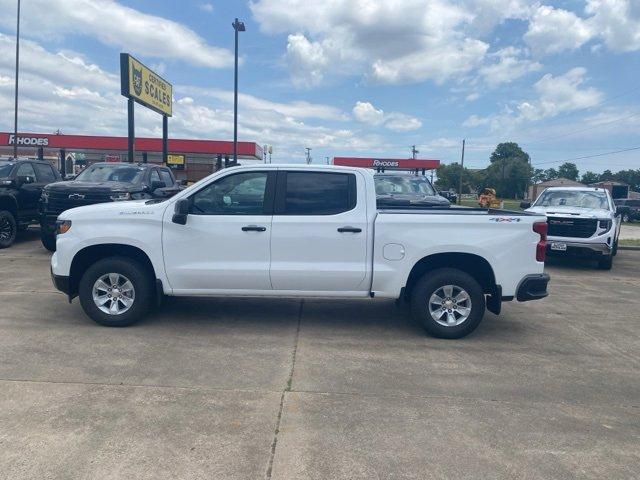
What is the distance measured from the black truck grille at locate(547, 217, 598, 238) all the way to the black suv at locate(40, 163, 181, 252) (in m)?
8.09

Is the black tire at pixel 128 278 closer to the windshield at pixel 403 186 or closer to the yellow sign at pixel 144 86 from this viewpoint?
the windshield at pixel 403 186

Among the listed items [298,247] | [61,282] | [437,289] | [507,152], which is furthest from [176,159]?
[507,152]

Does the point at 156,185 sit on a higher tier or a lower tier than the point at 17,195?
higher

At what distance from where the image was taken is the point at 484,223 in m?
5.55

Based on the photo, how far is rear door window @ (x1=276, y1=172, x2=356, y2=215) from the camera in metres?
5.70

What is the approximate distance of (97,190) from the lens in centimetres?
1008

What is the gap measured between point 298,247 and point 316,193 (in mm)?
634

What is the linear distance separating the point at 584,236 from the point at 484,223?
21.7 ft

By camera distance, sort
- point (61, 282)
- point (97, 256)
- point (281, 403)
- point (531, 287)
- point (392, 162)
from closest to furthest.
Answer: point (281, 403), point (531, 287), point (61, 282), point (97, 256), point (392, 162)

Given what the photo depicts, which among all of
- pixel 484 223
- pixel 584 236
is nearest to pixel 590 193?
pixel 584 236

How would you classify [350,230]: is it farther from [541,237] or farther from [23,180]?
[23,180]

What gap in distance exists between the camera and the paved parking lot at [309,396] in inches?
128

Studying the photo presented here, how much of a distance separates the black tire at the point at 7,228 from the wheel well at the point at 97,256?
6.44 metres

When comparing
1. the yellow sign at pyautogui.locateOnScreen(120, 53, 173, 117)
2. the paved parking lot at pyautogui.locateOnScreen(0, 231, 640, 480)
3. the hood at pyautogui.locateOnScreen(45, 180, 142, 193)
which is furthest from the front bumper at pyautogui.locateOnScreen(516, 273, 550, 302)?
the yellow sign at pyautogui.locateOnScreen(120, 53, 173, 117)
